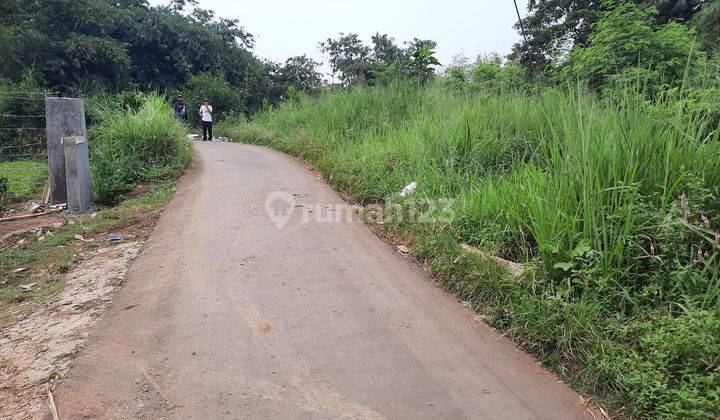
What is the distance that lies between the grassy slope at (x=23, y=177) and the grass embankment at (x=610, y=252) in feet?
18.8

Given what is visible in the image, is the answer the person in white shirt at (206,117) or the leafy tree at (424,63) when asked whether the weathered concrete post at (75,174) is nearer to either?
the leafy tree at (424,63)

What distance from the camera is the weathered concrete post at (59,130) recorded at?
6012 millimetres

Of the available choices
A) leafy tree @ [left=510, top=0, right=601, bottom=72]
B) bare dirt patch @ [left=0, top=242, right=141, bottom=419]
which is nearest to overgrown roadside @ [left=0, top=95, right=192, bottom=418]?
bare dirt patch @ [left=0, top=242, right=141, bottom=419]

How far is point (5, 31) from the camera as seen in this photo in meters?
15.2

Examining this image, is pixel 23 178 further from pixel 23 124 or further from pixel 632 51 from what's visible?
pixel 632 51

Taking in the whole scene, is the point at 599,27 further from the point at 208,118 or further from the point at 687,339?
the point at 208,118

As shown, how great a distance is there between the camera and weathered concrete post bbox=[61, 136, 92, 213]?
587 centimetres

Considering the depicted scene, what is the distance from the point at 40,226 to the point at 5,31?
45.5 ft

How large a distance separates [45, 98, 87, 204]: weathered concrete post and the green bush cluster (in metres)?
0.44

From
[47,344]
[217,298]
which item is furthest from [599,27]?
[47,344]

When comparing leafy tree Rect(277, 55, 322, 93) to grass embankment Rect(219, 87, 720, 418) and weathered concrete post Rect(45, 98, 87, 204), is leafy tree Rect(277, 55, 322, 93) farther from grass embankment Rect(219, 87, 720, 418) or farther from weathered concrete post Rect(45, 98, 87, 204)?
grass embankment Rect(219, 87, 720, 418)

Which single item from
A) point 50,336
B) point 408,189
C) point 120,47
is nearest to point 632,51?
point 408,189

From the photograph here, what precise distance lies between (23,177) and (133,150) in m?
2.07

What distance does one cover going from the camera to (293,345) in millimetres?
2814
